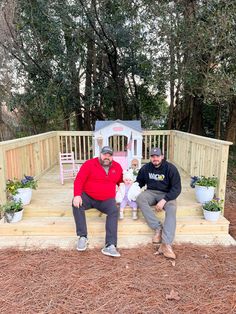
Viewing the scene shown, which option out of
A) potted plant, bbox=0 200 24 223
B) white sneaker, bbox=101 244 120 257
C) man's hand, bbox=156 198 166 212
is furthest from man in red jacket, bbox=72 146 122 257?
potted plant, bbox=0 200 24 223

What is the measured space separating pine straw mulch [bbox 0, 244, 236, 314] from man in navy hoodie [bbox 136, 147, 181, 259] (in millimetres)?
223

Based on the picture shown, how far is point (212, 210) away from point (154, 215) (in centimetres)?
77

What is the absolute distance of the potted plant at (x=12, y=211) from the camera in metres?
3.05

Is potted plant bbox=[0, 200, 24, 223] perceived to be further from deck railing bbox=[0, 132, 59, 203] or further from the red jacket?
the red jacket

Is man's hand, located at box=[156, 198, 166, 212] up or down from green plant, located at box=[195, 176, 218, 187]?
down

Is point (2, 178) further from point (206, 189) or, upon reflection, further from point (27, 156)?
point (206, 189)

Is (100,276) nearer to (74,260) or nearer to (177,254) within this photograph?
(74,260)

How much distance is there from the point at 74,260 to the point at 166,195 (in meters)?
1.24

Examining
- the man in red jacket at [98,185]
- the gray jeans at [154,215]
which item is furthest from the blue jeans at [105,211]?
the gray jeans at [154,215]

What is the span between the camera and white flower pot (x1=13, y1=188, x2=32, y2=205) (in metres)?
3.24

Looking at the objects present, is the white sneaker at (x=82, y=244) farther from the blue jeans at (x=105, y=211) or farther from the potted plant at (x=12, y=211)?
the potted plant at (x=12, y=211)

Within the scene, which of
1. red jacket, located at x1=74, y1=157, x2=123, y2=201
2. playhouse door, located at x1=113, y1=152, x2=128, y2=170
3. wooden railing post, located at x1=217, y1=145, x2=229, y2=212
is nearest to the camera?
red jacket, located at x1=74, y1=157, x2=123, y2=201

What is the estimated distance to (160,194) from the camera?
10.1ft

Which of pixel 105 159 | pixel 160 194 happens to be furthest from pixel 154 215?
pixel 105 159
